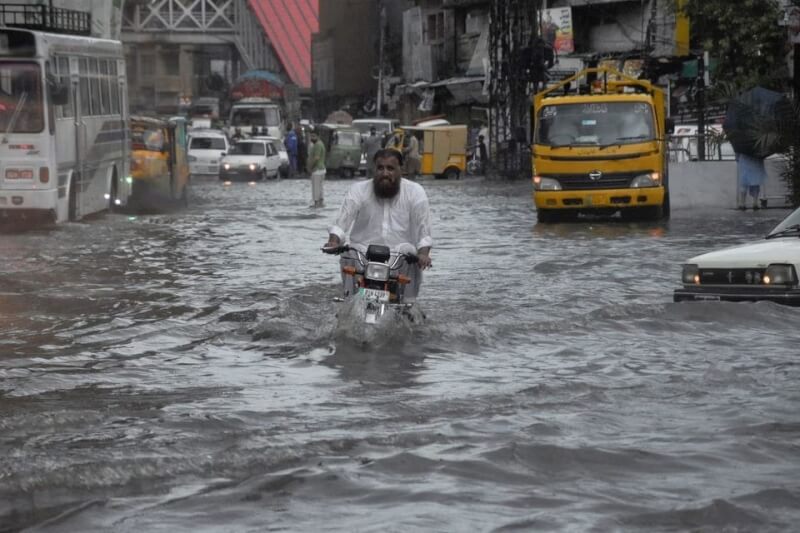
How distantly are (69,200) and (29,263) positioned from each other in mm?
6416

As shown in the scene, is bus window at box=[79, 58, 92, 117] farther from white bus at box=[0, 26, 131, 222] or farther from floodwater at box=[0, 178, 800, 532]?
floodwater at box=[0, 178, 800, 532]

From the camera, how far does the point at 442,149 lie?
56000 mm

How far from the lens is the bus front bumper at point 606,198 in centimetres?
2484

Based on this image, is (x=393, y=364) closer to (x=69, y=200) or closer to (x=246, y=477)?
(x=246, y=477)

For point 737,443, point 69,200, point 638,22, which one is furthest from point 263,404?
point 638,22

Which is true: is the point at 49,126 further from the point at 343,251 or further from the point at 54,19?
the point at 343,251

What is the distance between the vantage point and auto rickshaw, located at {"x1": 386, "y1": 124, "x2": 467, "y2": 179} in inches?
2199

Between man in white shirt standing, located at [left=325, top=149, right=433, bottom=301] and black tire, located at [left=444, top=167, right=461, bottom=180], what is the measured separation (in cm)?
4486

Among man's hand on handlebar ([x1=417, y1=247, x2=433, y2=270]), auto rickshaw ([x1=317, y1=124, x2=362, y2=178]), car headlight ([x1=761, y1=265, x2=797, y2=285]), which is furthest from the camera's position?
auto rickshaw ([x1=317, y1=124, x2=362, y2=178])

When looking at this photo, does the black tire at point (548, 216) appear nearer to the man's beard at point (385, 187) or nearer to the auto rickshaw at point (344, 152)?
the man's beard at point (385, 187)

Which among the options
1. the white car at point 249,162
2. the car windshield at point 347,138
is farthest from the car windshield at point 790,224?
the car windshield at point 347,138

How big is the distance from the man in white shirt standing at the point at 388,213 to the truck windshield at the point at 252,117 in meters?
57.4

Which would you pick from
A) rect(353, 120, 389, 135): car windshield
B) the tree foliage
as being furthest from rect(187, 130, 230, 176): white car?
the tree foliage

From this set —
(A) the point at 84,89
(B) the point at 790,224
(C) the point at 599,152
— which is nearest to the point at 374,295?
(B) the point at 790,224
